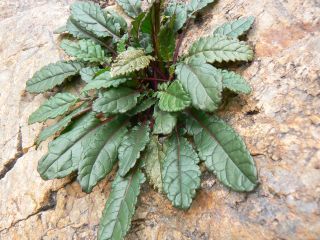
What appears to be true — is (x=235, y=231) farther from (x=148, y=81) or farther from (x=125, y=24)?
(x=125, y=24)

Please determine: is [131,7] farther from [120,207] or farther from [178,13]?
[120,207]

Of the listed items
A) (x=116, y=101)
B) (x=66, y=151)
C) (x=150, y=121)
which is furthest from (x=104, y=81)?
(x=66, y=151)

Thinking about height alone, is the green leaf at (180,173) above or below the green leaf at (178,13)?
below

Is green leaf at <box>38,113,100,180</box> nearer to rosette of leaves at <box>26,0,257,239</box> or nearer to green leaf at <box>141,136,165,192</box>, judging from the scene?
rosette of leaves at <box>26,0,257,239</box>

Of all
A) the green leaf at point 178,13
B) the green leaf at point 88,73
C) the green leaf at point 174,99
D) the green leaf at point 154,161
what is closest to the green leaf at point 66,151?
the green leaf at point 88,73

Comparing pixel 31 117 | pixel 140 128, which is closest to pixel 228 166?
pixel 140 128

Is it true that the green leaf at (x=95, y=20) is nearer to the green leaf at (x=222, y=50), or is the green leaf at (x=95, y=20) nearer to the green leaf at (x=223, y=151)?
the green leaf at (x=222, y=50)

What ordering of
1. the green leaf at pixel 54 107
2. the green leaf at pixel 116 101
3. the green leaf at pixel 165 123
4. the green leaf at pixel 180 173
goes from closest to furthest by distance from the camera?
the green leaf at pixel 180 173, the green leaf at pixel 165 123, the green leaf at pixel 116 101, the green leaf at pixel 54 107
